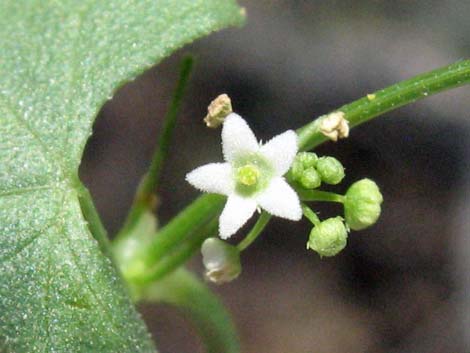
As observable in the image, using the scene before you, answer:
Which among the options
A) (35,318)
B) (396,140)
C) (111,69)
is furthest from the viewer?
(396,140)

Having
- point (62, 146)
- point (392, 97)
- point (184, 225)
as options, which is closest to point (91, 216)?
point (62, 146)

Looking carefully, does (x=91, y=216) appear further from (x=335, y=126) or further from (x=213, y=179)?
(x=335, y=126)

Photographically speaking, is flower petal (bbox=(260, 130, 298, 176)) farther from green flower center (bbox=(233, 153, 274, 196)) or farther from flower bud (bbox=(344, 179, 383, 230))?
flower bud (bbox=(344, 179, 383, 230))

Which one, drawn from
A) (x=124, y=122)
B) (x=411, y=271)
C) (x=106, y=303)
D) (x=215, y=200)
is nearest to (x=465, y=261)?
(x=411, y=271)

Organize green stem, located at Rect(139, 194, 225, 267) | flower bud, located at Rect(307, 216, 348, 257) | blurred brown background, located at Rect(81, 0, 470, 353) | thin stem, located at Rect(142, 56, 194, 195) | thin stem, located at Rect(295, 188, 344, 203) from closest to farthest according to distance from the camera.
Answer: flower bud, located at Rect(307, 216, 348, 257) < thin stem, located at Rect(295, 188, 344, 203) < green stem, located at Rect(139, 194, 225, 267) < thin stem, located at Rect(142, 56, 194, 195) < blurred brown background, located at Rect(81, 0, 470, 353)

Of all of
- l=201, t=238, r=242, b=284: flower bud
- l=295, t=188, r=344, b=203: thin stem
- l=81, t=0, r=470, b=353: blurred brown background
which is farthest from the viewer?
l=81, t=0, r=470, b=353: blurred brown background

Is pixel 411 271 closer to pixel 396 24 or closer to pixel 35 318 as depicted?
pixel 396 24

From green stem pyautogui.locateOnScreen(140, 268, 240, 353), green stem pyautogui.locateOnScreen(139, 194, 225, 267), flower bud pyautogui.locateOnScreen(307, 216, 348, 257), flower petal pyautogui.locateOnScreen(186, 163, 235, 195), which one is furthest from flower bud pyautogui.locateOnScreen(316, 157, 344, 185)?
green stem pyautogui.locateOnScreen(140, 268, 240, 353)
